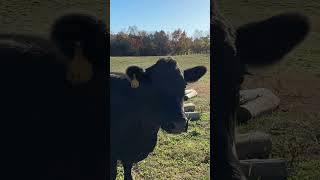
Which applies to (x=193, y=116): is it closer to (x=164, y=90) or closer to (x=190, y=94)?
(x=190, y=94)

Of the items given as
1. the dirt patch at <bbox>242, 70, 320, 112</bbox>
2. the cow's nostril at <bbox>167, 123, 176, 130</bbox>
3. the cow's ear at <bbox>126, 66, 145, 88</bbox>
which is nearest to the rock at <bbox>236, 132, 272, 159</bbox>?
the dirt patch at <bbox>242, 70, 320, 112</bbox>

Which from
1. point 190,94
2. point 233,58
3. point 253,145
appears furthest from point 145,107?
point 253,145

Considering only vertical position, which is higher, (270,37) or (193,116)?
(270,37)

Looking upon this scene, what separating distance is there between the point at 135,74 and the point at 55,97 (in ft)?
2.76

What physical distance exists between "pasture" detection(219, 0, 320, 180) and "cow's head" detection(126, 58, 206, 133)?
66 centimetres

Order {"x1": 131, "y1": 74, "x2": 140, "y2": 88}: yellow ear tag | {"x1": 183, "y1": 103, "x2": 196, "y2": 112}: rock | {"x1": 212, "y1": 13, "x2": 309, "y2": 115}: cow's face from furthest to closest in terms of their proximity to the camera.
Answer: {"x1": 131, "y1": 74, "x2": 140, "y2": 88}: yellow ear tag, {"x1": 183, "y1": 103, "x2": 196, "y2": 112}: rock, {"x1": 212, "y1": 13, "x2": 309, "y2": 115}: cow's face

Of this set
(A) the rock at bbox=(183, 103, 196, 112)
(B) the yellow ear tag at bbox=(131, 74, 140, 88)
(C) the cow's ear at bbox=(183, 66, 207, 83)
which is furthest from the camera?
(B) the yellow ear tag at bbox=(131, 74, 140, 88)

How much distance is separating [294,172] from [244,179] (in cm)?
50

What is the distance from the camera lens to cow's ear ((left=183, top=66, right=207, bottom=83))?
4984mm

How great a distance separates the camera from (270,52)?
496cm

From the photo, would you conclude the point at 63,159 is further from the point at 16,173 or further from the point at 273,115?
the point at 273,115

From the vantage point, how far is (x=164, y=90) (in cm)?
527

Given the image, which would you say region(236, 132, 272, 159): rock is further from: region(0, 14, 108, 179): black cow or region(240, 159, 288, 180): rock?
region(0, 14, 108, 179): black cow

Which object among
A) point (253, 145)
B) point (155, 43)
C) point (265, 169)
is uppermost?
point (155, 43)
